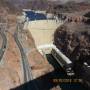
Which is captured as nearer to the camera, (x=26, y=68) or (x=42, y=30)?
(x=26, y=68)

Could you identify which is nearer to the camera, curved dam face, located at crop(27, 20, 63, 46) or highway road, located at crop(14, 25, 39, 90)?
highway road, located at crop(14, 25, 39, 90)

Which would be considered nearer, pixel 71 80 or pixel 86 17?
pixel 71 80

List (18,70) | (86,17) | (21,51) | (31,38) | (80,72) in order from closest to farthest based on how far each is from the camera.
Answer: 1. (18,70)
2. (80,72)
3. (21,51)
4. (31,38)
5. (86,17)

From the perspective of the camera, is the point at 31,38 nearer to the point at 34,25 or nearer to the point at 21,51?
the point at 34,25

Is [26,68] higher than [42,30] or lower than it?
higher

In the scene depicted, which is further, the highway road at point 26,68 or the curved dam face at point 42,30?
the curved dam face at point 42,30

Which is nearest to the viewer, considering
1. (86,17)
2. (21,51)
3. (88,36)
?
(21,51)

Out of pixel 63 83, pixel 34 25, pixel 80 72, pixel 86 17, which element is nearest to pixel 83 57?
pixel 80 72
